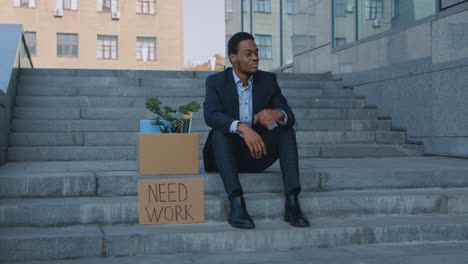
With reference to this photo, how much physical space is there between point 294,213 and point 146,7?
39.3m

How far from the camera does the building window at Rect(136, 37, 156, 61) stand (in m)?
40.8

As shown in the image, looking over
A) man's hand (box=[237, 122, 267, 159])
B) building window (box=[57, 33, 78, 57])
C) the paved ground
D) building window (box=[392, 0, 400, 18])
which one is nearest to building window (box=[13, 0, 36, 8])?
building window (box=[57, 33, 78, 57])

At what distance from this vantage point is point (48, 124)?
23.8 feet

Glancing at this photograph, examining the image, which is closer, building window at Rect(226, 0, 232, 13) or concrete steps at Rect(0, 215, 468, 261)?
concrete steps at Rect(0, 215, 468, 261)

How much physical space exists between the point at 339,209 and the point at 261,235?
0.88 m

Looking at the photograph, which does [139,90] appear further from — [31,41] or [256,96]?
[31,41]

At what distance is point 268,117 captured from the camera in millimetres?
4395

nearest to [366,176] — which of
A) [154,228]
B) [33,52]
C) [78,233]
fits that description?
[154,228]

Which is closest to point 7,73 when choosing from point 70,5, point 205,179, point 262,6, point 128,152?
point 128,152

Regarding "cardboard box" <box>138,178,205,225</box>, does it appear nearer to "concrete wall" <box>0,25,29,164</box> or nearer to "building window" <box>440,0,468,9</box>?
"concrete wall" <box>0,25,29,164</box>

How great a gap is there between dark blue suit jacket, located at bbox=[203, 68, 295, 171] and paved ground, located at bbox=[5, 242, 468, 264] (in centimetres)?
103

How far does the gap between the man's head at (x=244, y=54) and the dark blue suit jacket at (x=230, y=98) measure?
0.46 feet

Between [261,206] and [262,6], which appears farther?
[262,6]

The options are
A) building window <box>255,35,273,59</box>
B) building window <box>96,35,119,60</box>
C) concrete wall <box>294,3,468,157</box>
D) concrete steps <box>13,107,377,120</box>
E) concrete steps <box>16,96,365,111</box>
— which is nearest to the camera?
concrete wall <box>294,3,468,157</box>
